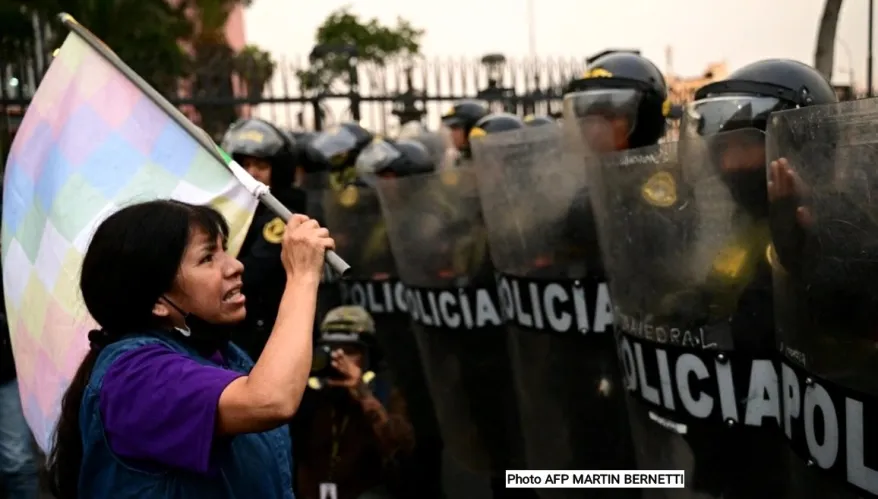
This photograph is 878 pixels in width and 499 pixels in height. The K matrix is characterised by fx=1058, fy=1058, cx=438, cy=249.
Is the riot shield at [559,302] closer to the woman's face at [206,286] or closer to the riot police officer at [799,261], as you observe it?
the riot police officer at [799,261]

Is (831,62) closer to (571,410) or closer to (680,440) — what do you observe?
(571,410)

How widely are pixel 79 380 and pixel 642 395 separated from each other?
4.98ft

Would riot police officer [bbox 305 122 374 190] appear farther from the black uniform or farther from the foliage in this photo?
the black uniform

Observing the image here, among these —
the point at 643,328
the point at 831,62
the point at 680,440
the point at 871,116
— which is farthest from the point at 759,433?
the point at 831,62

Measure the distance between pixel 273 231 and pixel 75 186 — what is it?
1.44m

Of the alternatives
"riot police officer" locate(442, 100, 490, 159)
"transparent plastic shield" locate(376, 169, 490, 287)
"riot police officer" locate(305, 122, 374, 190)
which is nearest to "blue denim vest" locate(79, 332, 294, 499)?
"transparent plastic shield" locate(376, 169, 490, 287)

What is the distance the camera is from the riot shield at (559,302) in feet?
11.3

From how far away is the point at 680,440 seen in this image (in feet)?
8.98

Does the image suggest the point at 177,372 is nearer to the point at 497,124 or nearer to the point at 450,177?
the point at 450,177

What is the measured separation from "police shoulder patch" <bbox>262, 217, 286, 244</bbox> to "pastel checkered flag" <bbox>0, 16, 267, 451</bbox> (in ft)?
4.29

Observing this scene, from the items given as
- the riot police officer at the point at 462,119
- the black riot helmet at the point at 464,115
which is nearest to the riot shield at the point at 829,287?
the riot police officer at the point at 462,119
